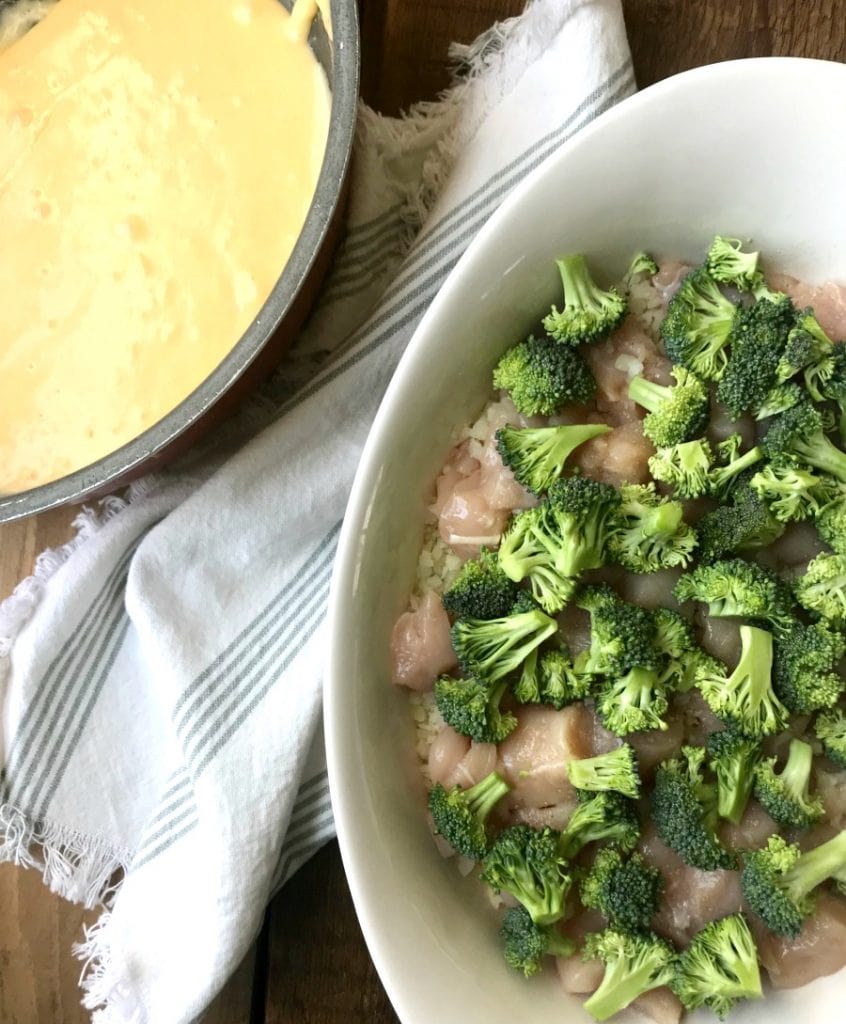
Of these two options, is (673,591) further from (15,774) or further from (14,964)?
(14,964)

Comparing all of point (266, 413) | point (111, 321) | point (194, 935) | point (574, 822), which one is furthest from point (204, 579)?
point (574, 822)

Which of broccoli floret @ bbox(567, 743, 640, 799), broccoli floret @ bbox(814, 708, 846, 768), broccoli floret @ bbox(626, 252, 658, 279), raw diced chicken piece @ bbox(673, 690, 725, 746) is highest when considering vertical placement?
broccoli floret @ bbox(626, 252, 658, 279)

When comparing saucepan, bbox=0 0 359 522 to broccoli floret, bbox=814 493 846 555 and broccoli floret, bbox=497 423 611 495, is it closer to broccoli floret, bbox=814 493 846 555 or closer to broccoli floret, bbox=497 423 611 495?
broccoli floret, bbox=497 423 611 495

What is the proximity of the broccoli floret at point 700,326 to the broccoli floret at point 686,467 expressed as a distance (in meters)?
0.11

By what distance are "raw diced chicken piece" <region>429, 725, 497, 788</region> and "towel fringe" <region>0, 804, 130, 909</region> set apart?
1.89 ft

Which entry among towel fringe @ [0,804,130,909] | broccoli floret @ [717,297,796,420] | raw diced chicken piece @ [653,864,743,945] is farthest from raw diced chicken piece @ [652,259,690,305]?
towel fringe @ [0,804,130,909]

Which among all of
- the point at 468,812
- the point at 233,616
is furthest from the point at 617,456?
the point at 233,616

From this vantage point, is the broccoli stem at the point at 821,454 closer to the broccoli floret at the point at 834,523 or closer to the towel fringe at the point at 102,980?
the broccoli floret at the point at 834,523

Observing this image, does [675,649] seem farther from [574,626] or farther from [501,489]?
[501,489]

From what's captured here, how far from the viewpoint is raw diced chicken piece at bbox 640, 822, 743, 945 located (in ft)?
4.35

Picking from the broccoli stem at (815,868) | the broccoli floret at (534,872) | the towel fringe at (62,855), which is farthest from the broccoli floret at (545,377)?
the towel fringe at (62,855)

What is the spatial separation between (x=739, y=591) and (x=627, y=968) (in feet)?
1.66

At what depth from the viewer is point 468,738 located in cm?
138

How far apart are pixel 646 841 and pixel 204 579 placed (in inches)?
29.7
